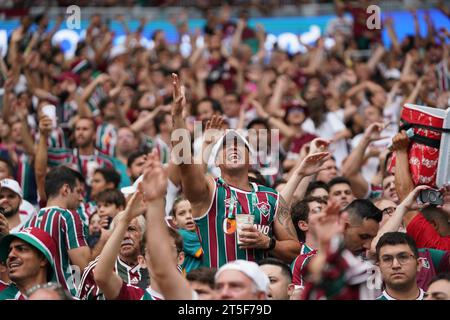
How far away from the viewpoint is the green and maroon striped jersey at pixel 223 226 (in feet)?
23.3

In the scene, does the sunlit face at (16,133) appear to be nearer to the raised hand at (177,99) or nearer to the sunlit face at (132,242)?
the sunlit face at (132,242)

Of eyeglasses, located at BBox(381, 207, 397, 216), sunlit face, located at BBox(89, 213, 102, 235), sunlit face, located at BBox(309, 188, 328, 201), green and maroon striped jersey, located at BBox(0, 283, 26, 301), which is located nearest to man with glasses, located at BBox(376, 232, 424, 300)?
eyeglasses, located at BBox(381, 207, 397, 216)

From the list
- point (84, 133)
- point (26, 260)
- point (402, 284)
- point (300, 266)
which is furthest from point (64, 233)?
point (84, 133)

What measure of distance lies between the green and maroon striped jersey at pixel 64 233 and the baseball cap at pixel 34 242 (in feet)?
1.87

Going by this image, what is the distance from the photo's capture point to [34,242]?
6.80 m

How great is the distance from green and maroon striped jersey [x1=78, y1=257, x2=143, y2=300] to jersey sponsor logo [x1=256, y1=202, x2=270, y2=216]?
1020 mm

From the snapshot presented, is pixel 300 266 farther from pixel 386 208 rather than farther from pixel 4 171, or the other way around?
pixel 4 171

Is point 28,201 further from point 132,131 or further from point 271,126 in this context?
point 271,126

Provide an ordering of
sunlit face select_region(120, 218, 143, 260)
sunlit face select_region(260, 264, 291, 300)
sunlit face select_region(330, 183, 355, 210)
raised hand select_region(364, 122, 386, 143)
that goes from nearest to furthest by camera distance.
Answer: sunlit face select_region(260, 264, 291, 300), sunlit face select_region(120, 218, 143, 260), raised hand select_region(364, 122, 386, 143), sunlit face select_region(330, 183, 355, 210)

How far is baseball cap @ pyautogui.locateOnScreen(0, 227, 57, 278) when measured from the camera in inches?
268

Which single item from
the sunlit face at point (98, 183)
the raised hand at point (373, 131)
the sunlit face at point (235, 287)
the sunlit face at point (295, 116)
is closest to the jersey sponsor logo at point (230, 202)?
the sunlit face at point (235, 287)

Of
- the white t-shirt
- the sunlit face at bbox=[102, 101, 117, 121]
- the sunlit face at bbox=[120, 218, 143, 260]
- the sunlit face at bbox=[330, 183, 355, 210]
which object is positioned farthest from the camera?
the sunlit face at bbox=[102, 101, 117, 121]

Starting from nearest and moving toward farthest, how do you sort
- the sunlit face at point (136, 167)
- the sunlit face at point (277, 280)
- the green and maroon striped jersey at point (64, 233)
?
the sunlit face at point (277, 280), the green and maroon striped jersey at point (64, 233), the sunlit face at point (136, 167)

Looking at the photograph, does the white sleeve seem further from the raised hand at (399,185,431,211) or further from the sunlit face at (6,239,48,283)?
the sunlit face at (6,239,48,283)
